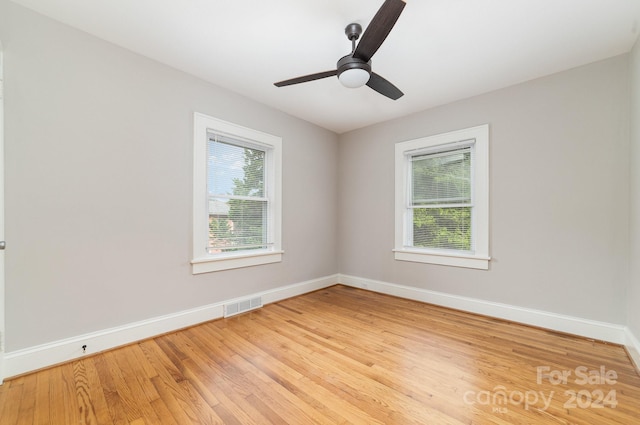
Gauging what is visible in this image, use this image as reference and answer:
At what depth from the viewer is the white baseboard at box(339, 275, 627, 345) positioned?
8.15 feet

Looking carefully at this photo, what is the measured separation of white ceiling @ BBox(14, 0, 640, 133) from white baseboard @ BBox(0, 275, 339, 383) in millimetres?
2572

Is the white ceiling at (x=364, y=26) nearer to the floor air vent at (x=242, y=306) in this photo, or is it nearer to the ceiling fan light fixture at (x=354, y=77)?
the ceiling fan light fixture at (x=354, y=77)

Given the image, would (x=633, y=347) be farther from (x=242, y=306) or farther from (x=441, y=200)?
(x=242, y=306)

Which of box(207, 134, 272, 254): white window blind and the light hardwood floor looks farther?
box(207, 134, 272, 254): white window blind

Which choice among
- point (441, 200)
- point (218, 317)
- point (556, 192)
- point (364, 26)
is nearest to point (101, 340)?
point (218, 317)

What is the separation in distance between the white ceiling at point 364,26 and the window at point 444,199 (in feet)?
2.43

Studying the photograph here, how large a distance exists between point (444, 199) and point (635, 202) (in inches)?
65.3

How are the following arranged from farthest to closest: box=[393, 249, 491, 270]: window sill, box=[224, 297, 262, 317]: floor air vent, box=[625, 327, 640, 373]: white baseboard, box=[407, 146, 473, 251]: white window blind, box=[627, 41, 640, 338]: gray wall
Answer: box=[407, 146, 473, 251]: white window blind → box=[393, 249, 491, 270]: window sill → box=[224, 297, 262, 317]: floor air vent → box=[627, 41, 640, 338]: gray wall → box=[625, 327, 640, 373]: white baseboard

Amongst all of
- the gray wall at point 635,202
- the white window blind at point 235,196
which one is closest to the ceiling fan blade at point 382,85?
the white window blind at point 235,196

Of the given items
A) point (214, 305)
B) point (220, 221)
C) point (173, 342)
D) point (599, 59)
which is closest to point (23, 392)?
point (173, 342)

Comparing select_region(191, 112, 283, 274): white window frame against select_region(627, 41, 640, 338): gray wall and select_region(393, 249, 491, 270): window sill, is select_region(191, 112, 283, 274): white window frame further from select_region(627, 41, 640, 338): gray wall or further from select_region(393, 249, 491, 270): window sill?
select_region(627, 41, 640, 338): gray wall

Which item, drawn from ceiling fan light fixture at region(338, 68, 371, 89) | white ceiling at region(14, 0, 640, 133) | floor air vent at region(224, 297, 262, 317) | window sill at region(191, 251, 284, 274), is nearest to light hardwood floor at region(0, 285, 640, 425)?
floor air vent at region(224, 297, 262, 317)

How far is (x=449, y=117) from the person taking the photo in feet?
11.4

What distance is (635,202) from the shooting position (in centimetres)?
225
